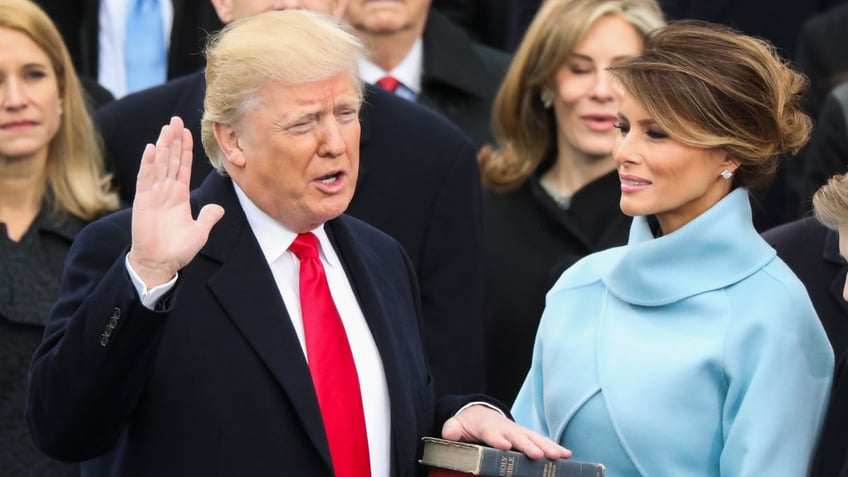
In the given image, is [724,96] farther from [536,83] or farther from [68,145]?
[68,145]

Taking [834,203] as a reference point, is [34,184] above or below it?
below

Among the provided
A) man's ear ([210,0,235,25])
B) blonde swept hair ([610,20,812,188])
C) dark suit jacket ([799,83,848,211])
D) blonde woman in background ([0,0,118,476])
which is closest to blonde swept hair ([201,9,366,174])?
blonde swept hair ([610,20,812,188])

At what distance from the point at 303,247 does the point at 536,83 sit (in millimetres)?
2049

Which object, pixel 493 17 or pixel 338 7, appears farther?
pixel 493 17

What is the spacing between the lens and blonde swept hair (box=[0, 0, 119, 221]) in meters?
4.98

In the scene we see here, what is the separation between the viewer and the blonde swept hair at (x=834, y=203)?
12.2 ft

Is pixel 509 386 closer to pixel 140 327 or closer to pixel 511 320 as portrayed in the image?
pixel 511 320

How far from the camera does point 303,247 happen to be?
3.73 metres

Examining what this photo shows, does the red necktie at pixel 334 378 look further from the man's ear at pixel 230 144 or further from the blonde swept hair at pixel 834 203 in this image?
the blonde swept hair at pixel 834 203

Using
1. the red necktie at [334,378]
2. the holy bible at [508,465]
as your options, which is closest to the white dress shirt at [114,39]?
the red necktie at [334,378]

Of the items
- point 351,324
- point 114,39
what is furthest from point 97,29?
point 351,324

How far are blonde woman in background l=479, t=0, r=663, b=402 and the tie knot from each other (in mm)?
1680

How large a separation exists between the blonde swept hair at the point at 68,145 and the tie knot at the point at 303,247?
1.40 metres

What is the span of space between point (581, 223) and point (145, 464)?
7.73 ft
